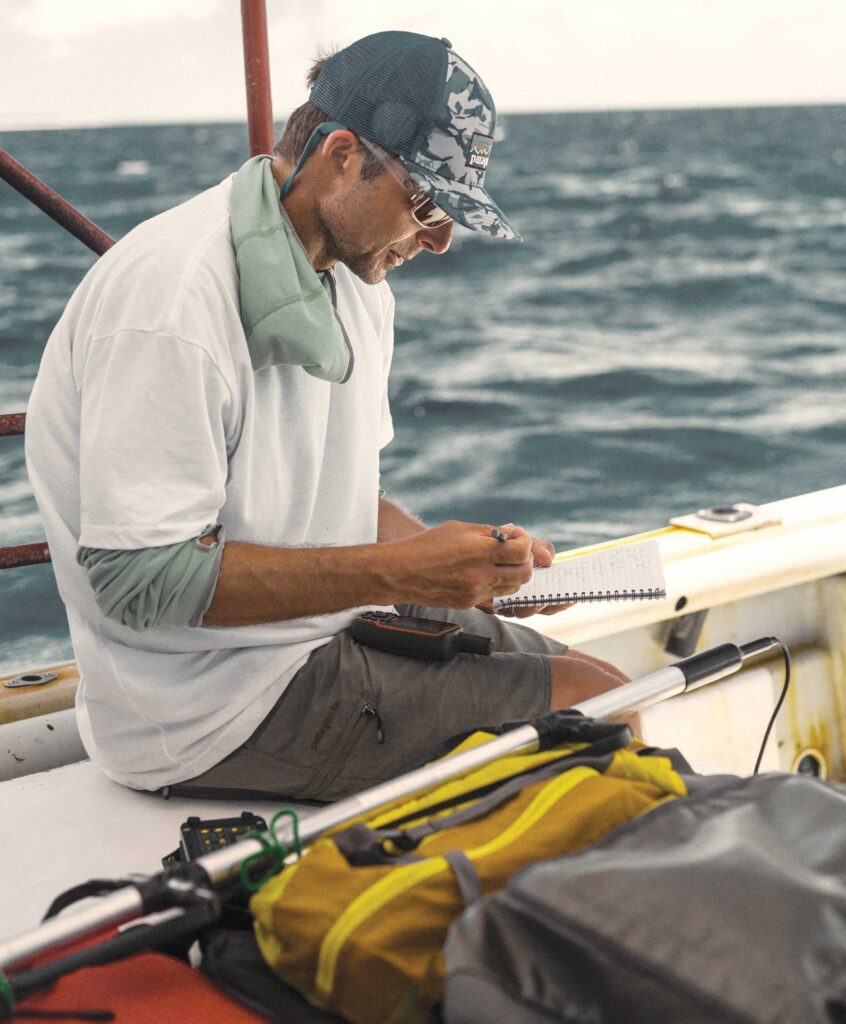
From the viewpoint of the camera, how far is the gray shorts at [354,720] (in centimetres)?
172

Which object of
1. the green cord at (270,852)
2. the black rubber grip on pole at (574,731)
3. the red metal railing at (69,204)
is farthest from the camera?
the red metal railing at (69,204)

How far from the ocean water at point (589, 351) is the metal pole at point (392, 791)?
11.9 ft

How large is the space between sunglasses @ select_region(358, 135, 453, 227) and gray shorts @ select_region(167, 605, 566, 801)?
58 cm

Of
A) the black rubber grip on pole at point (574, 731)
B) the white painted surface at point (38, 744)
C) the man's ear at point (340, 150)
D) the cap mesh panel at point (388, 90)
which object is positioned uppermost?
the cap mesh panel at point (388, 90)

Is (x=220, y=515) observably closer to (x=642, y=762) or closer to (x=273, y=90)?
(x=642, y=762)

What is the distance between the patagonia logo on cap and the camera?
5.59ft

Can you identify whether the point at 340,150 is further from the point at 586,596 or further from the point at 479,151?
the point at 586,596

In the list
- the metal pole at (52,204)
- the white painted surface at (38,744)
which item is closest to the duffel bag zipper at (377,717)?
the white painted surface at (38,744)

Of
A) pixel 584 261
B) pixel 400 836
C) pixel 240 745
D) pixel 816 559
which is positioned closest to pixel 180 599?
pixel 240 745

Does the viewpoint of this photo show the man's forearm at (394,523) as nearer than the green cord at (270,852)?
No

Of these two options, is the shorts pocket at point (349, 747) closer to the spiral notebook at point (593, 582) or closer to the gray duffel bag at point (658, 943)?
the spiral notebook at point (593, 582)

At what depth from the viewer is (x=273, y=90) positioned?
245 cm

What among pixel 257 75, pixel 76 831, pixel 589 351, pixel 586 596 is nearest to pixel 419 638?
pixel 586 596

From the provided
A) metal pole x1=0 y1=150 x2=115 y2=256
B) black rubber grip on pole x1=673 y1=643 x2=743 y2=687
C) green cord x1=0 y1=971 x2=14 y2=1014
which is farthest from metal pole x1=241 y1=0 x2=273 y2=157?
green cord x1=0 y1=971 x2=14 y2=1014
